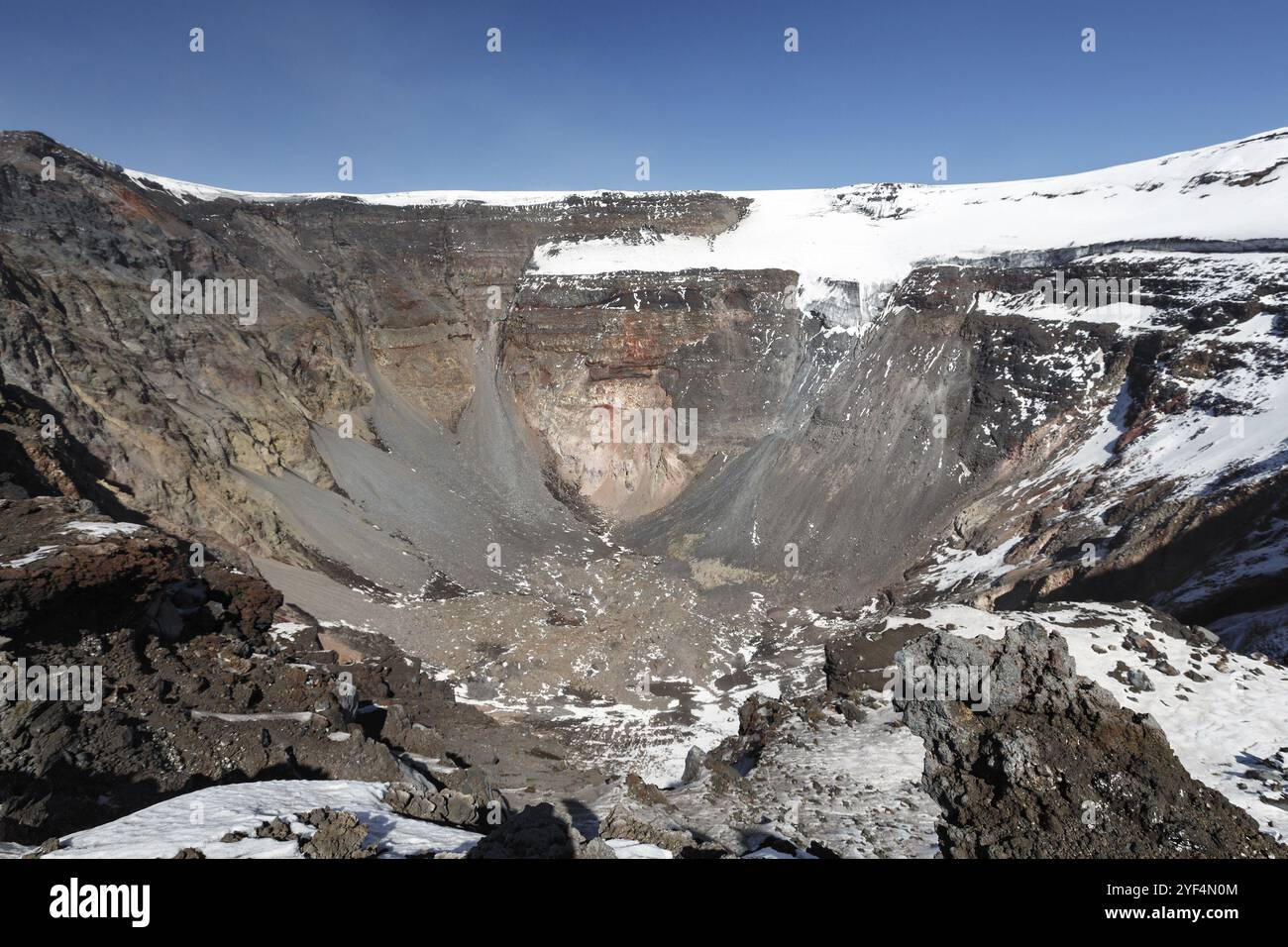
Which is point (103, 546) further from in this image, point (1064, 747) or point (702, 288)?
point (702, 288)

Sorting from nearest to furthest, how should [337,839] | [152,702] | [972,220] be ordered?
[337,839], [152,702], [972,220]

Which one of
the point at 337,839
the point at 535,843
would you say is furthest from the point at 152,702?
the point at 535,843

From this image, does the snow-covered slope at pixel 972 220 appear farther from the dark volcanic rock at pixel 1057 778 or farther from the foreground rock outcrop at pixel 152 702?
the foreground rock outcrop at pixel 152 702

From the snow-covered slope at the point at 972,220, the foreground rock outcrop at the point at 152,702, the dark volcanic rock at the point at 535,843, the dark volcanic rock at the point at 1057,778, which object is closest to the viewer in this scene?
the dark volcanic rock at the point at 535,843

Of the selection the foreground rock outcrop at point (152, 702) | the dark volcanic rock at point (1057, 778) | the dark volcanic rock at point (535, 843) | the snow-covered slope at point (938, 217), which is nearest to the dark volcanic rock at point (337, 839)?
the dark volcanic rock at point (535, 843)

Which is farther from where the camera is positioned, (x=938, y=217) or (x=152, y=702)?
(x=938, y=217)

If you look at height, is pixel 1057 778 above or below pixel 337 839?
above

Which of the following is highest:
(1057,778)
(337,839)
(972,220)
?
(972,220)

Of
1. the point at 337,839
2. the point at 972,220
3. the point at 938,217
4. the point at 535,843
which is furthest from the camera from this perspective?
the point at 938,217

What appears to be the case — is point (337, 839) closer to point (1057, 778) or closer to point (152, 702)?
point (152, 702)
